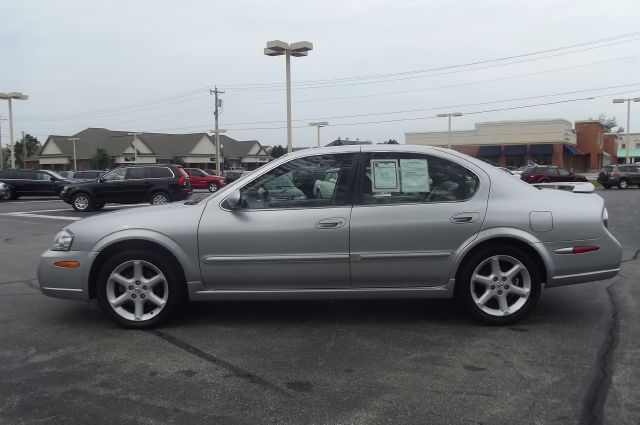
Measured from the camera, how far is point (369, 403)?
130 inches

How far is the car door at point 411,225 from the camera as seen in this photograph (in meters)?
4.56

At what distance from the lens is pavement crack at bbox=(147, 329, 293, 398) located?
140 inches

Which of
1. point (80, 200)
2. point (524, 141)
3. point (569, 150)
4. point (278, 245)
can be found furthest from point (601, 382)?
point (569, 150)

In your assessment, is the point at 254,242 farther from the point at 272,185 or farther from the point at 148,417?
the point at 148,417

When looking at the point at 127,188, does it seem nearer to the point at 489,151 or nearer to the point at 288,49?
the point at 288,49

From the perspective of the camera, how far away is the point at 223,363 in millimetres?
3971

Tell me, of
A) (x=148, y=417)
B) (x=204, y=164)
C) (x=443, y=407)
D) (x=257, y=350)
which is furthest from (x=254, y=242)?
(x=204, y=164)

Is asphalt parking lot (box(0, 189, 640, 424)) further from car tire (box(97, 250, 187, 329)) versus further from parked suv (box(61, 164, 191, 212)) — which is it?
parked suv (box(61, 164, 191, 212))

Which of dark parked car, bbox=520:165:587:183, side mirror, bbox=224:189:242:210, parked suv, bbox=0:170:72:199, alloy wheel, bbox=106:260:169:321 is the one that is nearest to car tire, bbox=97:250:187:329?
alloy wheel, bbox=106:260:169:321

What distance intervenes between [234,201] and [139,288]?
3.65ft

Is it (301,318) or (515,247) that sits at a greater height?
(515,247)

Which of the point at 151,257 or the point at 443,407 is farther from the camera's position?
the point at 151,257

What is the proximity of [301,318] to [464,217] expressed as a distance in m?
1.72

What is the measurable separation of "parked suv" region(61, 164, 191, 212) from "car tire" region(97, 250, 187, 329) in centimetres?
1422
